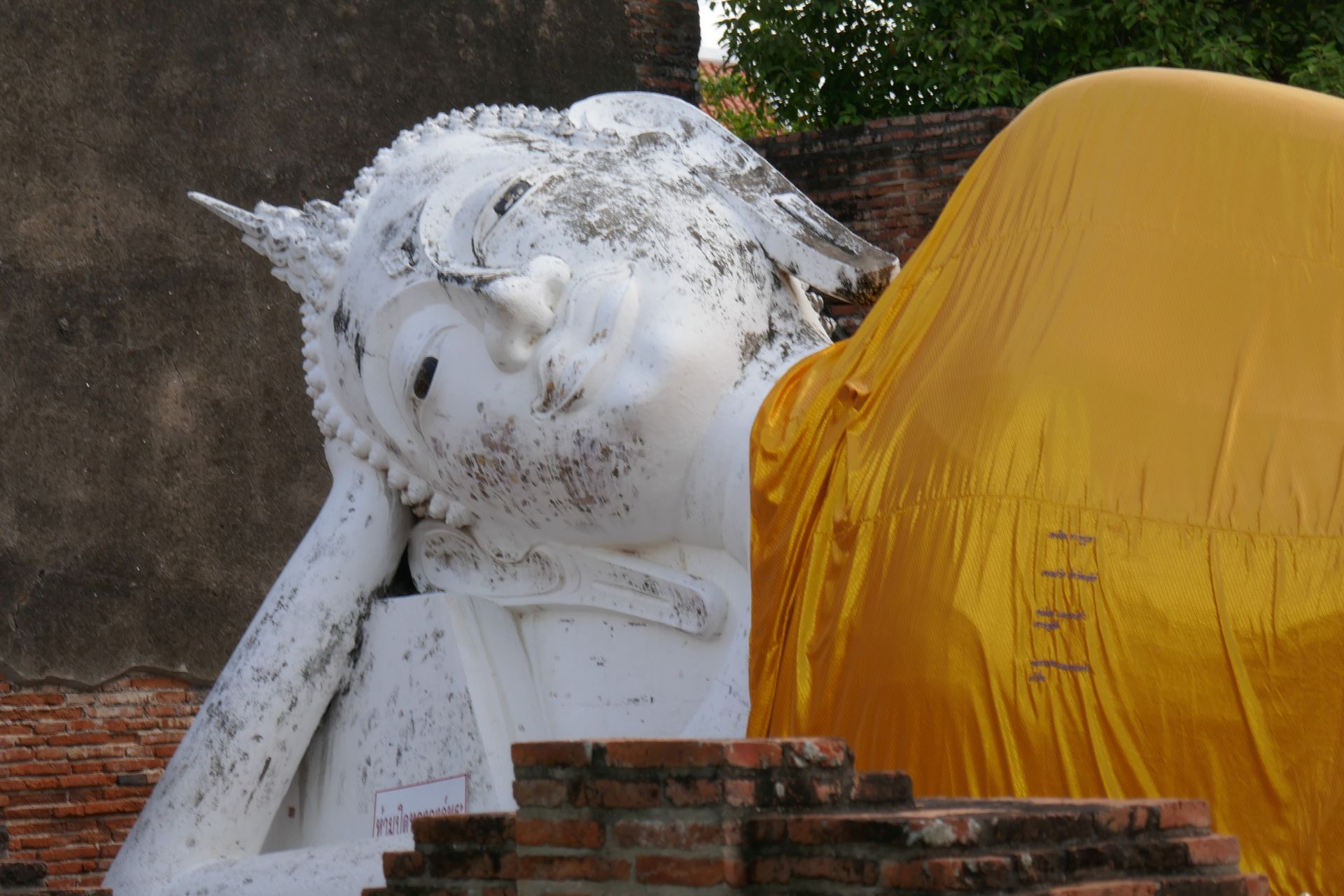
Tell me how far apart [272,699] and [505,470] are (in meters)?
0.88

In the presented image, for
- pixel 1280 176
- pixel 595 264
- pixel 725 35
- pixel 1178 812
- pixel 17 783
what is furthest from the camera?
pixel 725 35

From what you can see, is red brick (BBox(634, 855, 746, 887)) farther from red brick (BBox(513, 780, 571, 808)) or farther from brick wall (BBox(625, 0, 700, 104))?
brick wall (BBox(625, 0, 700, 104))

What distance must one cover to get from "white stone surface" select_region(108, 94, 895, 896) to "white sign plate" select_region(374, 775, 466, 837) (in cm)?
3

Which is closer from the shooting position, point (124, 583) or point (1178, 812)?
point (1178, 812)

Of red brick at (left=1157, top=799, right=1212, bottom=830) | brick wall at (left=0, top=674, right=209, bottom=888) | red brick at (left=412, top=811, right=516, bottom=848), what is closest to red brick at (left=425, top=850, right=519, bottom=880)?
red brick at (left=412, top=811, right=516, bottom=848)

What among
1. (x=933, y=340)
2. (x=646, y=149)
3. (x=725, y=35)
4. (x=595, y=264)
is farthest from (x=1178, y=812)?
(x=725, y=35)

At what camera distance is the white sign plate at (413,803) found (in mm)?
4660

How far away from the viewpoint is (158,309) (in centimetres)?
866

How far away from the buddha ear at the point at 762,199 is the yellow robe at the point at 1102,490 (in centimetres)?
47

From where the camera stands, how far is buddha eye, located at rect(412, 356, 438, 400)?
15.7ft

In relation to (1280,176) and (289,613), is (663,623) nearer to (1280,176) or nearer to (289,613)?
(289,613)

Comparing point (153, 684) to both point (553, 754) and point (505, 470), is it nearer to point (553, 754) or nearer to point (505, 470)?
point (505, 470)

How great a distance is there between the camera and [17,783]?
8.14 metres

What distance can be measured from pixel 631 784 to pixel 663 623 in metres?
2.18
